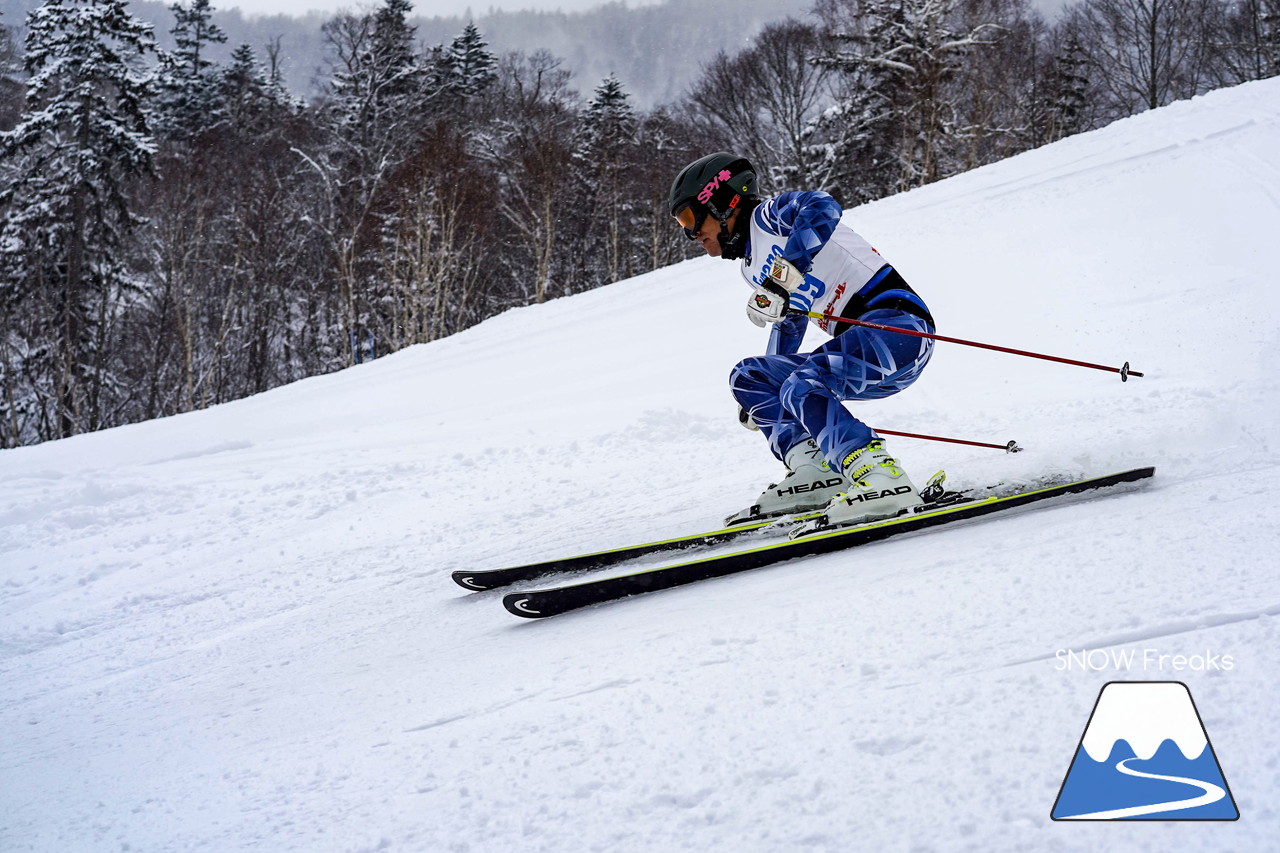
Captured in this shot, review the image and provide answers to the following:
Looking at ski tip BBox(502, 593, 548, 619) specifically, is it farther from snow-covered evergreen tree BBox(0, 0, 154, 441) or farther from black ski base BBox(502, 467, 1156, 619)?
snow-covered evergreen tree BBox(0, 0, 154, 441)

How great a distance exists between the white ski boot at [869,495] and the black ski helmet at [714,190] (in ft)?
3.60

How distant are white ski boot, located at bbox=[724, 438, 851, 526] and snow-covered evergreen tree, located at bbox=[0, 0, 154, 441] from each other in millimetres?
22484

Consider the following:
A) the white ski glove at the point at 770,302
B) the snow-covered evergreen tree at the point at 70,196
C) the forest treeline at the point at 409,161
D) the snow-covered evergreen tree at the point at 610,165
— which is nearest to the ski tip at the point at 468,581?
the white ski glove at the point at 770,302

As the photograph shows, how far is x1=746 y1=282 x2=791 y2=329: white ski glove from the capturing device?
3.54 meters

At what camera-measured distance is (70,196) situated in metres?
21.6

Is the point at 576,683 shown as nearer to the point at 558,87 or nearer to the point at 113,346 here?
the point at 113,346

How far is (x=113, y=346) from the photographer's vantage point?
25422mm

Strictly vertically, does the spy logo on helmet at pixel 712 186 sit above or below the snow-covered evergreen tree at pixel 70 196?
below

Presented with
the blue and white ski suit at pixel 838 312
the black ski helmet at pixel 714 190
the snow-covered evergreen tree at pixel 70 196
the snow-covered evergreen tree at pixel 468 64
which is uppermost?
the snow-covered evergreen tree at pixel 468 64

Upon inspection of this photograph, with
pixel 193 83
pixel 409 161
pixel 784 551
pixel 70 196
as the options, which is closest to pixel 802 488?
pixel 784 551

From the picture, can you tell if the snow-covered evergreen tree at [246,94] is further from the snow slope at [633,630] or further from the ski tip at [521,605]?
the ski tip at [521,605]

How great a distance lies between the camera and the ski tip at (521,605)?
2883 mm

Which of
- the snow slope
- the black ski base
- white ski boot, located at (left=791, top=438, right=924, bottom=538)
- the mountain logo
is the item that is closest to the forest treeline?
the snow slope

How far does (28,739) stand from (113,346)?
89.2 feet
